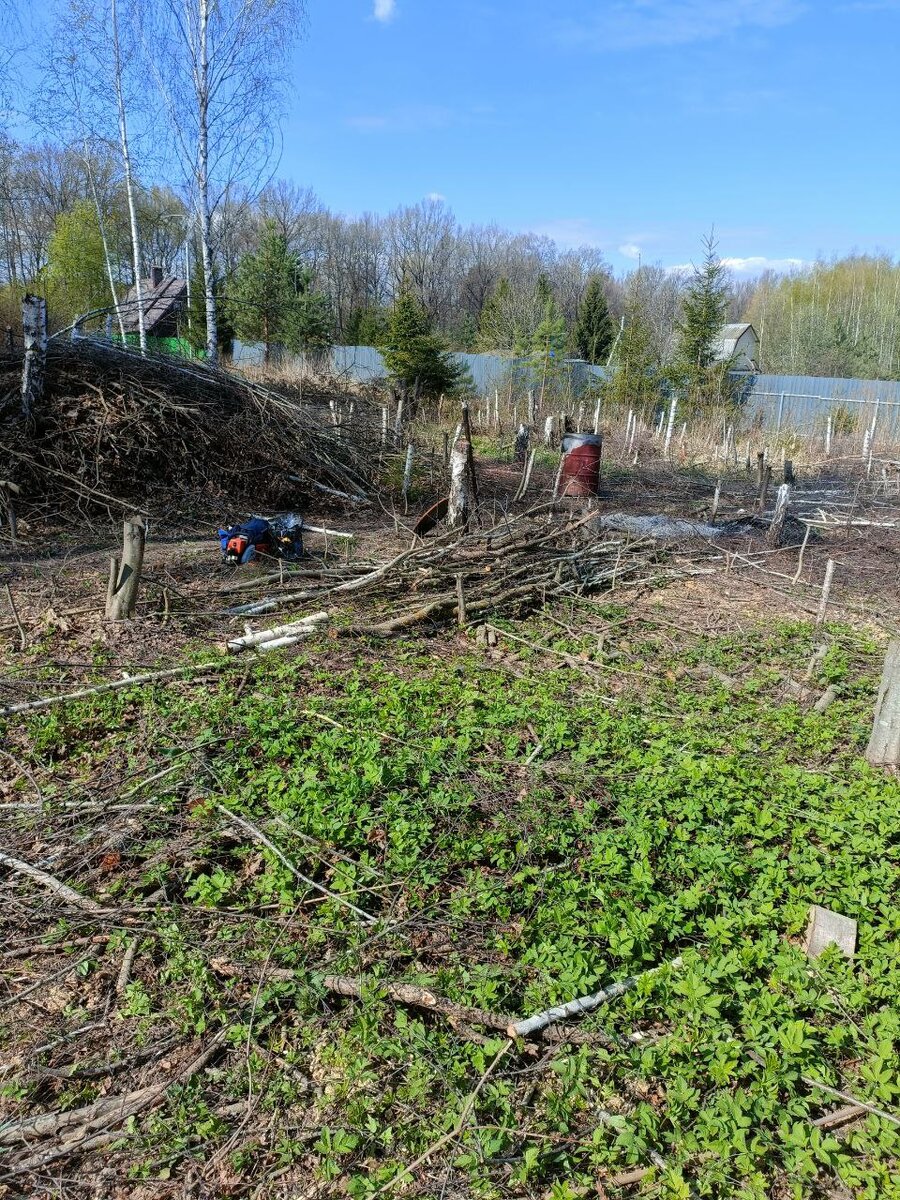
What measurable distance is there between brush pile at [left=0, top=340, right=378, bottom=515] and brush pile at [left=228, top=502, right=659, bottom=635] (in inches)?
147

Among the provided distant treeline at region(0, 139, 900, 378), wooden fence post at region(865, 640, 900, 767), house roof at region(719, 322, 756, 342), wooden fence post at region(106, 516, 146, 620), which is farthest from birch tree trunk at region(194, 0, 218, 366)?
house roof at region(719, 322, 756, 342)

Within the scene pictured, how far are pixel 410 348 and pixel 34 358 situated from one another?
48.1ft

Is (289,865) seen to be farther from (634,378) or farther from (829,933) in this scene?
(634,378)

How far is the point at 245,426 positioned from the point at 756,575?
268 inches

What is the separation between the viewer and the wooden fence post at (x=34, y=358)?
9.07 m

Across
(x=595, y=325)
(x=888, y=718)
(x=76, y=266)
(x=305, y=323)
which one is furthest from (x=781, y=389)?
→ (x=888, y=718)

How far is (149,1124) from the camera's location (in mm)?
2295

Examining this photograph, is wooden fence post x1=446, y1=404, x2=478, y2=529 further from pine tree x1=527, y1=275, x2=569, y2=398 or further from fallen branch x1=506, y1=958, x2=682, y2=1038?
pine tree x1=527, y1=275, x2=569, y2=398

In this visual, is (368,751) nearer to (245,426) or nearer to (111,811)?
(111,811)

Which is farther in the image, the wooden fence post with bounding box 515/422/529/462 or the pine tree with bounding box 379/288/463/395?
the pine tree with bounding box 379/288/463/395

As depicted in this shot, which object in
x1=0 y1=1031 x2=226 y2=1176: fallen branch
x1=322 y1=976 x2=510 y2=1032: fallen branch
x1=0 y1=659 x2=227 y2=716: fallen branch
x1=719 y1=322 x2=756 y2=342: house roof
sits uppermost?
x1=719 y1=322 x2=756 y2=342: house roof

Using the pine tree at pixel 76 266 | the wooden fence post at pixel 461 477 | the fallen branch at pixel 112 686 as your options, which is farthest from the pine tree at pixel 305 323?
the fallen branch at pixel 112 686

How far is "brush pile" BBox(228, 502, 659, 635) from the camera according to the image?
20.1 ft

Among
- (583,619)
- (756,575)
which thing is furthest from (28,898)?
(756,575)
